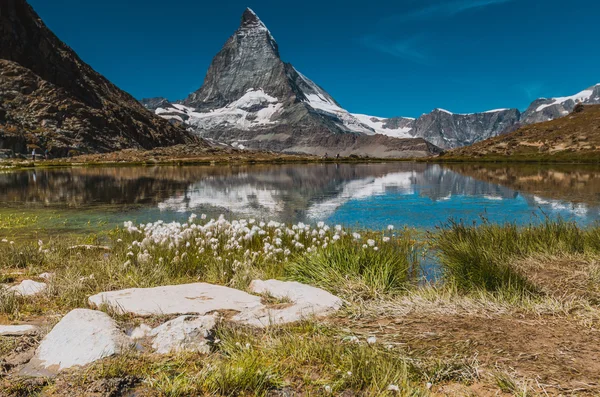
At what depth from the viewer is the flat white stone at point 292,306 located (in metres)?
6.04

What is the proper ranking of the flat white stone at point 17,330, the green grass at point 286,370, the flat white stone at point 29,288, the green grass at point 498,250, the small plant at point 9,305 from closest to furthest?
the green grass at point 286,370, the flat white stone at point 17,330, the small plant at point 9,305, the flat white stone at point 29,288, the green grass at point 498,250

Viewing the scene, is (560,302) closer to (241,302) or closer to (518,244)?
(518,244)

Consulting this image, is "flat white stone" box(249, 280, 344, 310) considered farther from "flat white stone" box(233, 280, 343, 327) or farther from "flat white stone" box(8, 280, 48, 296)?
"flat white stone" box(8, 280, 48, 296)

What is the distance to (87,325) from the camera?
5.28 meters

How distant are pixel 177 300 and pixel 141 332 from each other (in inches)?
53.0

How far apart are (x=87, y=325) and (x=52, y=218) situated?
64.7ft

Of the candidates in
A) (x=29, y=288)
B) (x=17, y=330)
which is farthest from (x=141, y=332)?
(x=29, y=288)

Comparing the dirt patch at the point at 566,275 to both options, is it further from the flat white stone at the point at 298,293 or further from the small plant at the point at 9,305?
the small plant at the point at 9,305

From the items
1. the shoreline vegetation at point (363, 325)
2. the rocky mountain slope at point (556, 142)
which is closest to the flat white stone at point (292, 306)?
the shoreline vegetation at point (363, 325)

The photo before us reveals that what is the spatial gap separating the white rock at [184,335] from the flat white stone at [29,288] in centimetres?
364

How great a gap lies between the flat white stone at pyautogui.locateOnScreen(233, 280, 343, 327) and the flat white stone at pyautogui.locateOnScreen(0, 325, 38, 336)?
9.45 ft

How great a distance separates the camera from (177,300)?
22.7 ft

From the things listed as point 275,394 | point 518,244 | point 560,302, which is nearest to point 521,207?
point 518,244

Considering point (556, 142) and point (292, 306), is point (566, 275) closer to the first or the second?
point (292, 306)
